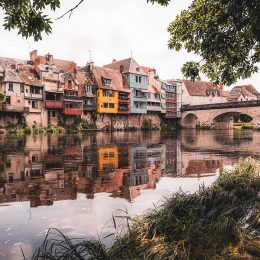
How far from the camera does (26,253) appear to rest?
5043 millimetres

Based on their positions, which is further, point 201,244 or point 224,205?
point 224,205

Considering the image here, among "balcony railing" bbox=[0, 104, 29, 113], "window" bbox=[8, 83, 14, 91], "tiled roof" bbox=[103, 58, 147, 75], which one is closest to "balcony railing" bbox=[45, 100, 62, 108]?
"balcony railing" bbox=[0, 104, 29, 113]

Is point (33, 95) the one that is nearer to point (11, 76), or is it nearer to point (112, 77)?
point (11, 76)

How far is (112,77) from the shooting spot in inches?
2437

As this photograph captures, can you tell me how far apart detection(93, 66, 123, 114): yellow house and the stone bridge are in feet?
73.7

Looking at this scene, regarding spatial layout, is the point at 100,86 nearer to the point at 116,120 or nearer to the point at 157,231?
the point at 116,120

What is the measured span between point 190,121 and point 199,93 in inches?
402

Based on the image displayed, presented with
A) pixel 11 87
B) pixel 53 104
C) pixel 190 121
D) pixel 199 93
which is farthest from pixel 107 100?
pixel 199 93

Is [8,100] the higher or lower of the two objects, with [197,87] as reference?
lower

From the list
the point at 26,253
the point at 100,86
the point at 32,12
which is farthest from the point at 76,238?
the point at 100,86

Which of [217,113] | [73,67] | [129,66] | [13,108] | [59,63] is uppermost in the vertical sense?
[129,66]

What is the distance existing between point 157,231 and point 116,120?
187 ft

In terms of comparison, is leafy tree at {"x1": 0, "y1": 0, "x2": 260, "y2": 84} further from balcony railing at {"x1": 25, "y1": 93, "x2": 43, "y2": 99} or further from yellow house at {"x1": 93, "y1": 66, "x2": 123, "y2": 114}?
yellow house at {"x1": 93, "y1": 66, "x2": 123, "y2": 114}

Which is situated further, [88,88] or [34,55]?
[88,88]
